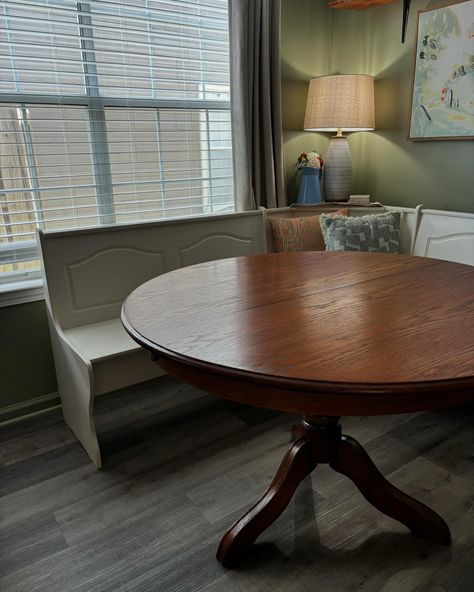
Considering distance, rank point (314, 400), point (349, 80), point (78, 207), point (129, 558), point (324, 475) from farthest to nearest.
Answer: point (349, 80) → point (78, 207) → point (324, 475) → point (129, 558) → point (314, 400)

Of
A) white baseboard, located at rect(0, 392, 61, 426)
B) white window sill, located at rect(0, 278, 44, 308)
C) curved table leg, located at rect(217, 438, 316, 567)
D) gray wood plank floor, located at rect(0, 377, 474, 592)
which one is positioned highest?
white window sill, located at rect(0, 278, 44, 308)

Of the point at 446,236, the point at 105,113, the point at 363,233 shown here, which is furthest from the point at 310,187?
the point at 105,113

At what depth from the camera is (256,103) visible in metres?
2.69

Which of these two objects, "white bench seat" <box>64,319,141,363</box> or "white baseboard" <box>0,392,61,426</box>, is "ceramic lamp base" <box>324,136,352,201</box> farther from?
"white baseboard" <box>0,392,61,426</box>

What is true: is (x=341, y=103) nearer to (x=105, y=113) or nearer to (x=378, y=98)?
(x=378, y=98)

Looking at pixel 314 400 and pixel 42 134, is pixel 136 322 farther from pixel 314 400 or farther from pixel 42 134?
pixel 42 134

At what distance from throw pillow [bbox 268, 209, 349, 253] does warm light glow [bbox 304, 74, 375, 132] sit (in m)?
0.63

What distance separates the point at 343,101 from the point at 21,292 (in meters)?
2.11

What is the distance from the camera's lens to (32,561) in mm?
1468

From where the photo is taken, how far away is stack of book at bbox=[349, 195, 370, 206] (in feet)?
9.75

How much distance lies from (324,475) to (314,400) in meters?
1.05

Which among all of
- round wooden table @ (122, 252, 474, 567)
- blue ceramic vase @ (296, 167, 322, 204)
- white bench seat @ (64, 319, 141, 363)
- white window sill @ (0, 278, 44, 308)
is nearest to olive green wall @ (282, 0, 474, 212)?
blue ceramic vase @ (296, 167, 322, 204)

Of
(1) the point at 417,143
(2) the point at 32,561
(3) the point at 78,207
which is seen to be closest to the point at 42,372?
(3) the point at 78,207

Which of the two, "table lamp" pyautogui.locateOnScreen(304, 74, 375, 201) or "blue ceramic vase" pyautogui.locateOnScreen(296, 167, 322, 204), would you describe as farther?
"blue ceramic vase" pyautogui.locateOnScreen(296, 167, 322, 204)
